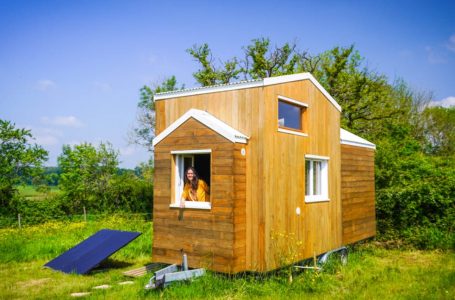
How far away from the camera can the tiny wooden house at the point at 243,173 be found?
784cm

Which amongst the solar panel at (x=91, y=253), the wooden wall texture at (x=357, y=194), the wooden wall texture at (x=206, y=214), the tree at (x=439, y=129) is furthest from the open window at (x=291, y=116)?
the tree at (x=439, y=129)

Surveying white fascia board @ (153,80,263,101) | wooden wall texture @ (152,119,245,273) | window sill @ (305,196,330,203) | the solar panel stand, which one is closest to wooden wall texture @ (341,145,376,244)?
window sill @ (305,196,330,203)

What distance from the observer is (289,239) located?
872 centimetres

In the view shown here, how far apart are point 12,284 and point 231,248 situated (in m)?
4.65

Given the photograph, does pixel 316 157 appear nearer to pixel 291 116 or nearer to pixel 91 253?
pixel 291 116

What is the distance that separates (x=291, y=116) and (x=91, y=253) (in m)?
5.79

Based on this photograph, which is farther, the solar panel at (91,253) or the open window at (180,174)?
the solar panel at (91,253)

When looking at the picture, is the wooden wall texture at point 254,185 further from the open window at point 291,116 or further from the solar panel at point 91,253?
the solar panel at point 91,253

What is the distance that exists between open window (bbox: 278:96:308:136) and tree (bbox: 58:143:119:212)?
53.7 ft

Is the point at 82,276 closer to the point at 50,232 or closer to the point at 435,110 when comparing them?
the point at 50,232

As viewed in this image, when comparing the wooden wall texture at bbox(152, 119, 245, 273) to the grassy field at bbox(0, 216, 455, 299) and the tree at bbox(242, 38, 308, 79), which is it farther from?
the tree at bbox(242, 38, 308, 79)

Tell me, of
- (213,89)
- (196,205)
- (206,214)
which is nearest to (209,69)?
(213,89)

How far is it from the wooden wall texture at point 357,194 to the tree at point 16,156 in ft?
56.3

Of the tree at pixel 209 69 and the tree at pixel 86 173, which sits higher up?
the tree at pixel 209 69
